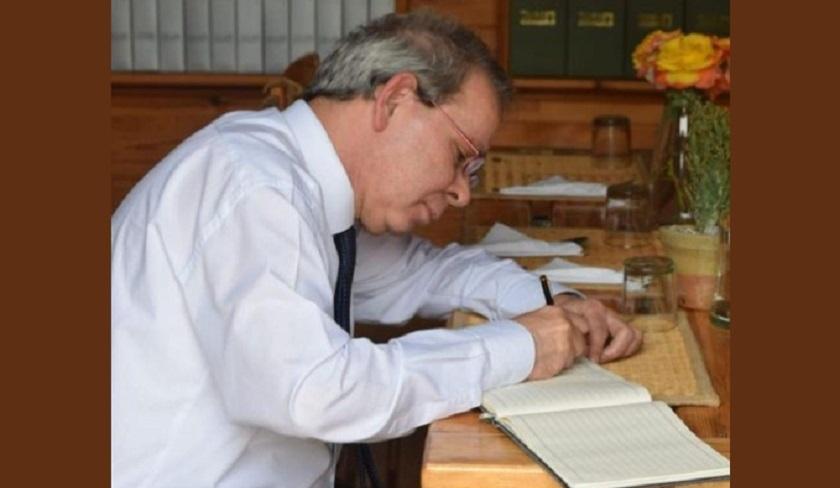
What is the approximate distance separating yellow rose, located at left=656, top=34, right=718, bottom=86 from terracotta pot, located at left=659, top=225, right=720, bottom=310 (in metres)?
0.61

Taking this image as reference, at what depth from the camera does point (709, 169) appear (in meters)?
2.11

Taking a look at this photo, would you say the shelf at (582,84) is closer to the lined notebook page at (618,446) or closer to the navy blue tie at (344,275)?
the navy blue tie at (344,275)

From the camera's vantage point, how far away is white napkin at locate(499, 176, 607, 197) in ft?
9.77

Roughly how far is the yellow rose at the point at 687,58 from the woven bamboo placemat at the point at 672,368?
0.82m

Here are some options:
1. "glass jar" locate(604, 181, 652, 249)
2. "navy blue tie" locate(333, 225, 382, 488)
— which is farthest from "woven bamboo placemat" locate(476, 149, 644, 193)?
"navy blue tie" locate(333, 225, 382, 488)

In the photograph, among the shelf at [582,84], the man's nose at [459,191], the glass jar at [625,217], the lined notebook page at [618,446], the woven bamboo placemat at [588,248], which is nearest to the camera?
the lined notebook page at [618,446]

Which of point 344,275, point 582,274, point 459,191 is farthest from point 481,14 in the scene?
point 344,275

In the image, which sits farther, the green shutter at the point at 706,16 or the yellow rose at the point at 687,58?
the green shutter at the point at 706,16

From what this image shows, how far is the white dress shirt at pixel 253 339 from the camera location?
4.71 feet

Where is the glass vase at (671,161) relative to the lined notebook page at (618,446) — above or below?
above

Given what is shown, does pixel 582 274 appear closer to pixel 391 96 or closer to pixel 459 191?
pixel 459 191

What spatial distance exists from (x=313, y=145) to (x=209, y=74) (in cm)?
286

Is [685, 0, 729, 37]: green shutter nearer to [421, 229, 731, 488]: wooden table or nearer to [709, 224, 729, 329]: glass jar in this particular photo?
[709, 224, 729, 329]: glass jar

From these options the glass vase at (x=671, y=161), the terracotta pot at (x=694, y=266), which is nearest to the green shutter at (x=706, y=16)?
the glass vase at (x=671, y=161)
